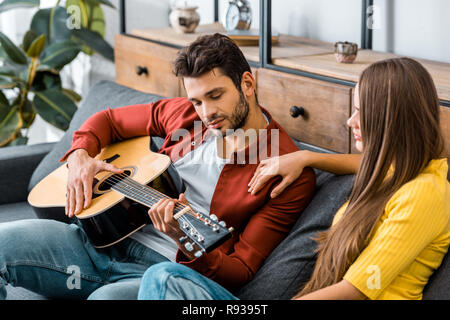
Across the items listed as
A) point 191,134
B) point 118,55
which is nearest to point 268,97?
point 191,134

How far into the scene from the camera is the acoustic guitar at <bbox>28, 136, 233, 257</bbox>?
1.16 meters

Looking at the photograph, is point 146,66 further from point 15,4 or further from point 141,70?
point 15,4

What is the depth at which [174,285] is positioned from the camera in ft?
3.48

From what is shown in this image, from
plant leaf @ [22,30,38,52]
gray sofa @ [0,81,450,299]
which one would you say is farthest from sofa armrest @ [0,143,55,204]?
plant leaf @ [22,30,38,52]

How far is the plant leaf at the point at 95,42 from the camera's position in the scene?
2902mm

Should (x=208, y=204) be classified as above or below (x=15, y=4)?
below

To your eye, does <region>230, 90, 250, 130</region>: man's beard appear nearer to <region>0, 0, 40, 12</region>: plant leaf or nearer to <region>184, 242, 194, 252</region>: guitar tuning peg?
<region>184, 242, 194, 252</region>: guitar tuning peg

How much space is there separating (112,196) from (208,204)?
25cm

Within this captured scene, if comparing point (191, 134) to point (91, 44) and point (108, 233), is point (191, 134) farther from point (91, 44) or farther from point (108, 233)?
point (91, 44)

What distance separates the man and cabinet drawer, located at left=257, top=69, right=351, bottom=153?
0.20 meters

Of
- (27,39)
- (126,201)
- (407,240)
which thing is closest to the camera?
(407,240)

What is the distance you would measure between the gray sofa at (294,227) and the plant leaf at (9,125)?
51 centimetres

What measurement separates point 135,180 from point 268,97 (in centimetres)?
55

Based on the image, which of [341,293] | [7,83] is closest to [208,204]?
[341,293]
